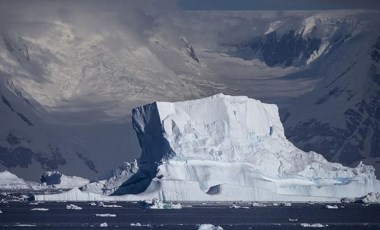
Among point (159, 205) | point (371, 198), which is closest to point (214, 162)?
point (159, 205)

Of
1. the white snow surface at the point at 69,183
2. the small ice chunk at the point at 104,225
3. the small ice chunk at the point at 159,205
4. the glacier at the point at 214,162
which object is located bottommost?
the small ice chunk at the point at 104,225

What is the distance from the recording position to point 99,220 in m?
108

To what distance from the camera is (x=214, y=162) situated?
395 ft

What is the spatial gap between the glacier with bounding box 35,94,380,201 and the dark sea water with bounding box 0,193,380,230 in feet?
4.30

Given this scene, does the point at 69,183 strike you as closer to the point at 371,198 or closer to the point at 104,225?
the point at 371,198

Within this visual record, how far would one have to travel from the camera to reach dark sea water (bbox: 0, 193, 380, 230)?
104m

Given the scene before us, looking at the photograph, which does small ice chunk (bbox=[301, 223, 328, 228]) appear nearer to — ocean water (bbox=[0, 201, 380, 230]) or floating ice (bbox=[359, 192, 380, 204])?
ocean water (bbox=[0, 201, 380, 230])

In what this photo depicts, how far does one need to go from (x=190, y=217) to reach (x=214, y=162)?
30.4ft

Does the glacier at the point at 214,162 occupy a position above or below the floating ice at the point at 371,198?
above

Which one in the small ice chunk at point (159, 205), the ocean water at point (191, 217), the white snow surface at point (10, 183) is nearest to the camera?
the ocean water at point (191, 217)

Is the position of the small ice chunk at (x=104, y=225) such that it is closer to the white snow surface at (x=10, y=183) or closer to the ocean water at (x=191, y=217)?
the ocean water at (x=191, y=217)

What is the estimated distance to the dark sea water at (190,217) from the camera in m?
104

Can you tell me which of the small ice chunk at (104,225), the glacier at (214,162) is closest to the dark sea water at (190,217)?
the small ice chunk at (104,225)

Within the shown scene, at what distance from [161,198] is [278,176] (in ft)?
37.4
